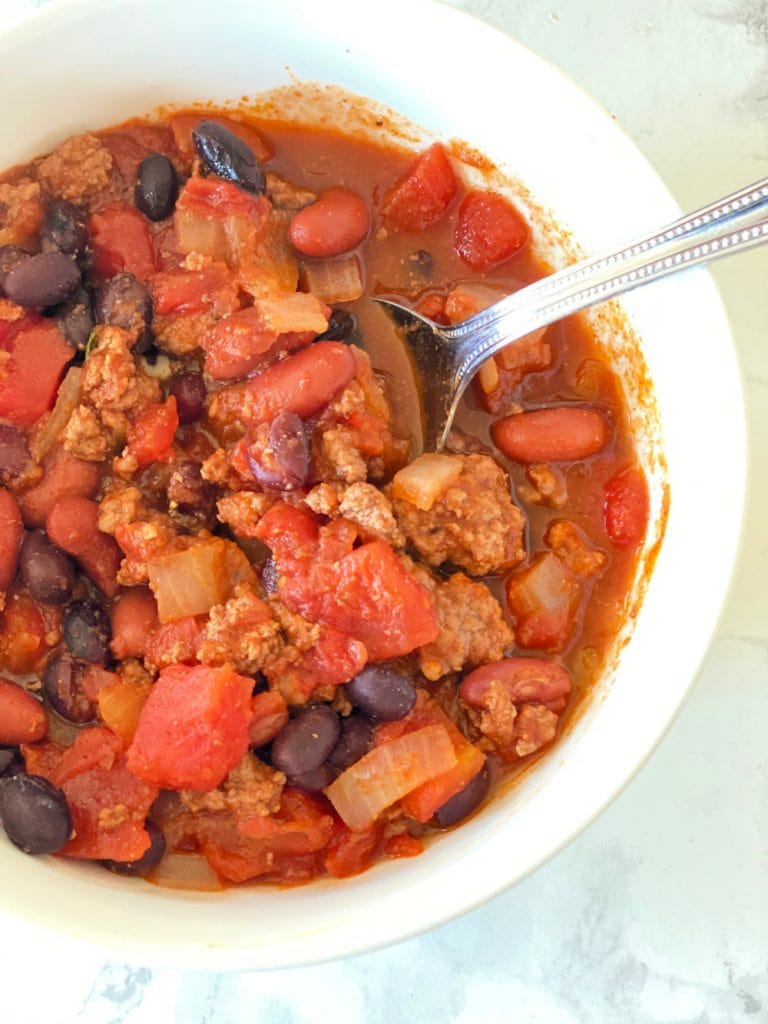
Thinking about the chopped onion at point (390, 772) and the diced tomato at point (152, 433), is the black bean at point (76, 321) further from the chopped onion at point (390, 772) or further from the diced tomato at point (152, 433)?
the chopped onion at point (390, 772)

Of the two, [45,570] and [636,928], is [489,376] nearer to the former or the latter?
[45,570]

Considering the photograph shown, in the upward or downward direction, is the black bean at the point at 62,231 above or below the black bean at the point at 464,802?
above

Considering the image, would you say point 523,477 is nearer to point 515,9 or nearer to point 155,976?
point 515,9

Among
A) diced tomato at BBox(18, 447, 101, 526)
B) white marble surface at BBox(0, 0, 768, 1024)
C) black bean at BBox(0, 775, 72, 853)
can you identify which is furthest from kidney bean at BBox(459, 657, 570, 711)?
diced tomato at BBox(18, 447, 101, 526)

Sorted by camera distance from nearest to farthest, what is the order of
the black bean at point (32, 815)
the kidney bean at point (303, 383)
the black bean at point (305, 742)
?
the black bean at point (32, 815) < the black bean at point (305, 742) < the kidney bean at point (303, 383)

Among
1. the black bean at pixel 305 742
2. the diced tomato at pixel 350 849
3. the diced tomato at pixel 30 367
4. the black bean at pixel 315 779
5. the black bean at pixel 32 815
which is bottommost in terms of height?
the diced tomato at pixel 350 849

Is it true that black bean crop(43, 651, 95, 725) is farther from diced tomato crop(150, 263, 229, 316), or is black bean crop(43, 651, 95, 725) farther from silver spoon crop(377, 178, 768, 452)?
silver spoon crop(377, 178, 768, 452)

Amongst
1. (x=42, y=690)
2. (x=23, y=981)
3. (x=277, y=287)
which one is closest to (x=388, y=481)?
(x=277, y=287)

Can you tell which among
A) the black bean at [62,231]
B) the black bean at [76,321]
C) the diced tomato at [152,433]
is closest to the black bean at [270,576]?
the diced tomato at [152,433]
